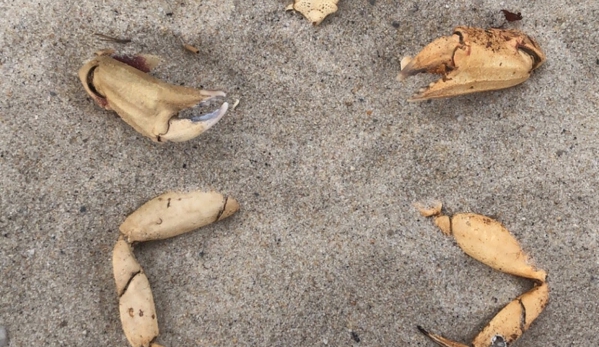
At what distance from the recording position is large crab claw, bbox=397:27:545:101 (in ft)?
7.08

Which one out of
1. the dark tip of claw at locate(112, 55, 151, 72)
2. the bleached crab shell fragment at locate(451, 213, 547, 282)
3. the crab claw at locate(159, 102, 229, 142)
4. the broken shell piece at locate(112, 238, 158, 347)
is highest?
the dark tip of claw at locate(112, 55, 151, 72)

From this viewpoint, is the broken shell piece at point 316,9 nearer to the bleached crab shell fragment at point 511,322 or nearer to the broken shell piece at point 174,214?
the broken shell piece at point 174,214

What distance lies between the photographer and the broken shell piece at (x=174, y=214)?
87.2 inches

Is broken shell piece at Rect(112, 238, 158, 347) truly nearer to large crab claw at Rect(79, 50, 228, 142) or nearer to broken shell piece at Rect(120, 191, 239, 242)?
broken shell piece at Rect(120, 191, 239, 242)

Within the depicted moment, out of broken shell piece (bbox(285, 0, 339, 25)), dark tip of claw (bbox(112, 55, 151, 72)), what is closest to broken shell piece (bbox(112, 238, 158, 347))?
dark tip of claw (bbox(112, 55, 151, 72))

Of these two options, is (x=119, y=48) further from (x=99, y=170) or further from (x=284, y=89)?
(x=284, y=89)

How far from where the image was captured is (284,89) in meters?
2.34

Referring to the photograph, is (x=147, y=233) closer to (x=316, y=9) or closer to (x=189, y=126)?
(x=189, y=126)

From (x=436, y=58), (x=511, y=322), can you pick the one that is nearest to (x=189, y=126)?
(x=436, y=58)

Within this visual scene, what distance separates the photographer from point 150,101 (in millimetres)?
2041

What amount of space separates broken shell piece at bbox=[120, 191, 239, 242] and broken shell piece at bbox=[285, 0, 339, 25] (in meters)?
0.80

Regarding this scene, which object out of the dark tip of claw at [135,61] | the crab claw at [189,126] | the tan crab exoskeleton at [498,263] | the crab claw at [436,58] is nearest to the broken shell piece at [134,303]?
the crab claw at [189,126]

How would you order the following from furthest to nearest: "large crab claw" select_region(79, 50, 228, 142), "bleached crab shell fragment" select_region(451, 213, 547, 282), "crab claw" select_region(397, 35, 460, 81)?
1. "bleached crab shell fragment" select_region(451, 213, 547, 282)
2. "crab claw" select_region(397, 35, 460, 81)
3. "large crab claw" select_region(79, 50, 228, 142)

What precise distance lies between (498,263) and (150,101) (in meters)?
1.45
